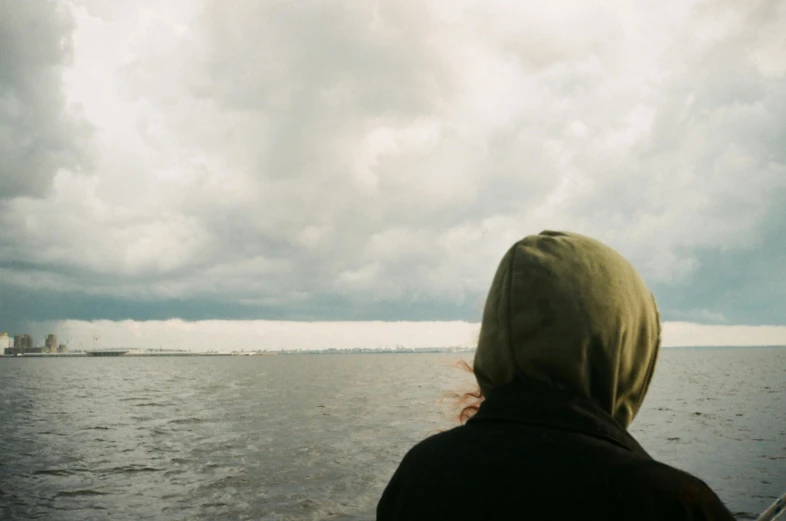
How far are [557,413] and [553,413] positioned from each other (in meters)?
0.01

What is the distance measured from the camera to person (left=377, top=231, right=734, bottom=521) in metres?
1.58

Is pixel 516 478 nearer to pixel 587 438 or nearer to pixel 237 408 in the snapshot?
pixel 587 438

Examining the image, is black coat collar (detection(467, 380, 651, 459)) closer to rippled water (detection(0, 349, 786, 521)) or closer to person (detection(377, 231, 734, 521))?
person (detection(377, 231, 734, 521))

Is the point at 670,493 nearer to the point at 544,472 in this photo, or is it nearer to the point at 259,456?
the point at 544,472

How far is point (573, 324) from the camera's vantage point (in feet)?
6.01

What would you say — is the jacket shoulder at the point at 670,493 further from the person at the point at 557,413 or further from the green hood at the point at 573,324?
the green hood at the point at 573,324

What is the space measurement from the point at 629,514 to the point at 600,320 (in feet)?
1.90

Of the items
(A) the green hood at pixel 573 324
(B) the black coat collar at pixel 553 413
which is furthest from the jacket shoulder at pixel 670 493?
(A) the green hood at pixel 573 324

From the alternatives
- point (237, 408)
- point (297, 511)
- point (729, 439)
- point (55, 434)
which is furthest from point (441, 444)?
point (237, 408)

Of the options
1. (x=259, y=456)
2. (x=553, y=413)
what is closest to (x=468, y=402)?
(x=553, y=413)

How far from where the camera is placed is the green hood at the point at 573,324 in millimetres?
1833

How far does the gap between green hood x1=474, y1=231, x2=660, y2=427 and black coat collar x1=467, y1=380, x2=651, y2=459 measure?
0.05 m

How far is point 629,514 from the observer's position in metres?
1.55

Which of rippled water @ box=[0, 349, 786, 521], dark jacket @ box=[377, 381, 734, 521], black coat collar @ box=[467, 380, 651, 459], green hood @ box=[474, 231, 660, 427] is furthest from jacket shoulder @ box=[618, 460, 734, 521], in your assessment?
rippled water @ box=[0, 349, 786, 521]
